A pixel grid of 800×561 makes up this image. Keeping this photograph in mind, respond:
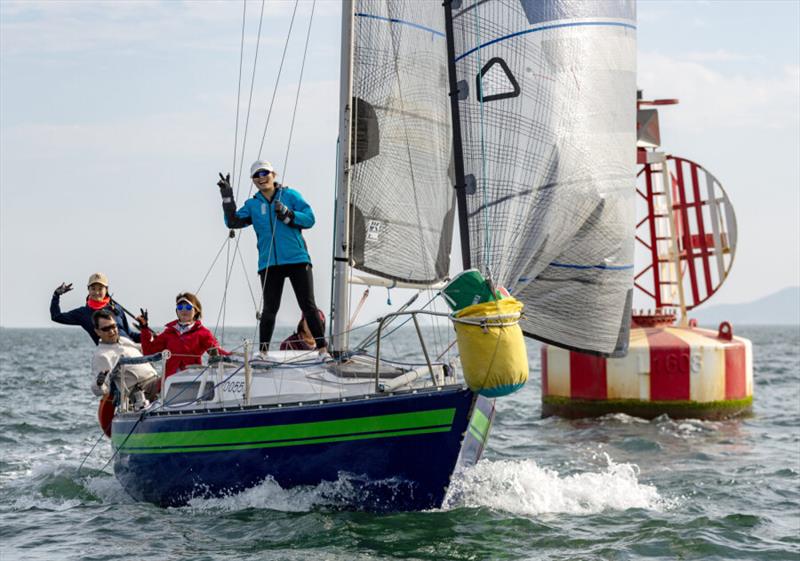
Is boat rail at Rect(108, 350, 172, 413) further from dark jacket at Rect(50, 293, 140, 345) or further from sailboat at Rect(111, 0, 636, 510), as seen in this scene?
dark jacket at Rect(50, 293, 140, 345)

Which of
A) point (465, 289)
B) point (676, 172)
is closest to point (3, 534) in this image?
point (465, 289)

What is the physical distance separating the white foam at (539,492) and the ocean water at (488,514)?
0.02 metres

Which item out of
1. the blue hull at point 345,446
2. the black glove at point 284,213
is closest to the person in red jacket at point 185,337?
the blue hull at point 345,446

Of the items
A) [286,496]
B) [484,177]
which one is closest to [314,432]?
[286,496]

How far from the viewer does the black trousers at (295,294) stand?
1216 cm

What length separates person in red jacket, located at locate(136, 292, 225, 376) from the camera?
39.5ft

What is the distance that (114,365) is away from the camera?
12.4 meters

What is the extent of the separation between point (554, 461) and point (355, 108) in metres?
5.70

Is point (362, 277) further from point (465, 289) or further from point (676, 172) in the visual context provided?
point (676, 172)

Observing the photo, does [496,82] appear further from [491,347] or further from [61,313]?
[61,313]

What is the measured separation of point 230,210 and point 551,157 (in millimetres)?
3354

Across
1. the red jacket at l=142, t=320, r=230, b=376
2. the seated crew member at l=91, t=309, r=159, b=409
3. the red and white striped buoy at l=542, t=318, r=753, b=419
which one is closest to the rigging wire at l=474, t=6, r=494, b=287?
the red jacket at l=142, t=320, r=230, b=376

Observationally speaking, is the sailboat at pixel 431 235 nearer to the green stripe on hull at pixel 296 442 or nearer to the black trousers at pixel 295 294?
the green stripe on hull at pixel 296 442

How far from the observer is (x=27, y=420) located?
20422 millimetres
